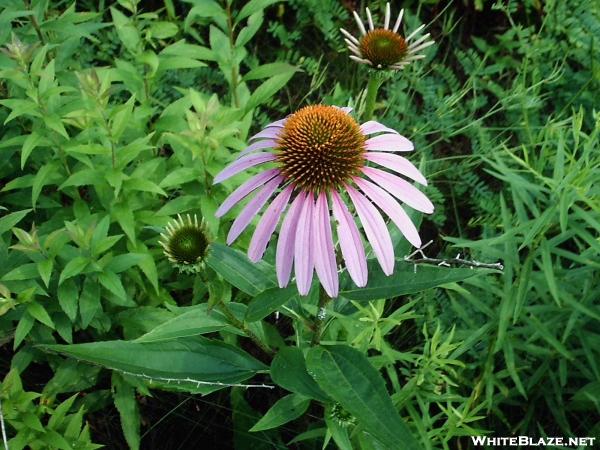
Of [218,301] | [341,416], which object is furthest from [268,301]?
[341,416]

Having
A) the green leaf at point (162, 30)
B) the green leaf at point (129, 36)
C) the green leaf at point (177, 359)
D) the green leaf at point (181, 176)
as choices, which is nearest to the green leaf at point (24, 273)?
the green leaf at point (177, 359)

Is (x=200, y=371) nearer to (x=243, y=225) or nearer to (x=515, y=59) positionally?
(x=243, y=225)

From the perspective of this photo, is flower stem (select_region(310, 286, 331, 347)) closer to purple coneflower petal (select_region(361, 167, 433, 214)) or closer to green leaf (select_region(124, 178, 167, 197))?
purple coneflower petal (select_region(361, 167, 433, 214))

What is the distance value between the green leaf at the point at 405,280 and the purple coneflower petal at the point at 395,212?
66mm

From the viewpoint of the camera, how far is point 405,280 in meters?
1.09

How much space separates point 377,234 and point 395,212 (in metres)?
0.05

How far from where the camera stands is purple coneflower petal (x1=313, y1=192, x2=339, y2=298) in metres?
1.00

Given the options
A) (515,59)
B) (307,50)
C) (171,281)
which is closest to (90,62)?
(307,50)

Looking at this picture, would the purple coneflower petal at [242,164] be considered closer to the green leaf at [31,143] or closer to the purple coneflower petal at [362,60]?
the purple coneflower petal at [362,60]

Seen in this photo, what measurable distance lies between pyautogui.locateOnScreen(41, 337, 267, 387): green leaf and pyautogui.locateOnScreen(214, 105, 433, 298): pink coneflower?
31cm

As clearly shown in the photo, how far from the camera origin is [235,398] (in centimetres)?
164

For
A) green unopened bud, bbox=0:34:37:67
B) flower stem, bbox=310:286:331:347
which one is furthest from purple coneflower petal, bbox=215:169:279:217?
green unopened bud, bbox=0:34:37:67

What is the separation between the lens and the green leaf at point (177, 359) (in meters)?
1.18

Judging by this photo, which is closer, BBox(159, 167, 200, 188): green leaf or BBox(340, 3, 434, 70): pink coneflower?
BBox(340, 3, 434, 70): pink coneflower
